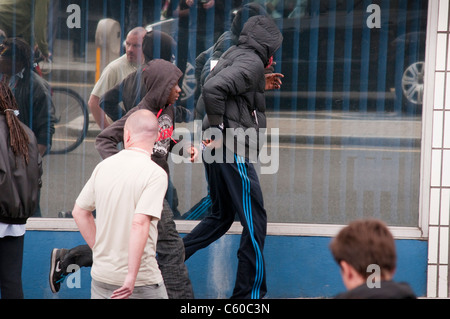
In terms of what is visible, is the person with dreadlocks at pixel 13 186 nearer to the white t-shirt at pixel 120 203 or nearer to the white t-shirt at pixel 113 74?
the white t-shirt at pixel 120 203

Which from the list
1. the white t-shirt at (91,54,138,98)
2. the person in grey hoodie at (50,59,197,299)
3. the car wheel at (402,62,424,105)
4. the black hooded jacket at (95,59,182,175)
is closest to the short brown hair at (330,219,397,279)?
the person in grey hoodie at (50,59,197,299)

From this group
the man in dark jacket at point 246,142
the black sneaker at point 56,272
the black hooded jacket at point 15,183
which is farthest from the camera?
the black sneaker at point 56,272

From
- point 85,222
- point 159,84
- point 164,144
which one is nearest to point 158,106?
point 159,84

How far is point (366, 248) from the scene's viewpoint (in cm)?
281

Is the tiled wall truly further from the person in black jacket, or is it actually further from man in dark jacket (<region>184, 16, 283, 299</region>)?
the person in black jacket

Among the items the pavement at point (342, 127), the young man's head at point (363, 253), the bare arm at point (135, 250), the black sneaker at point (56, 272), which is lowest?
the black sneaker at point (56, 272)

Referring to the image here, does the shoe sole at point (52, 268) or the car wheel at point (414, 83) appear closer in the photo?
the shoe sole at point (52, 268)

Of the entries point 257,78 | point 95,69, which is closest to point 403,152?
point 257,78

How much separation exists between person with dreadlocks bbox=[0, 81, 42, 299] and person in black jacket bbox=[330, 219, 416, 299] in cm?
228

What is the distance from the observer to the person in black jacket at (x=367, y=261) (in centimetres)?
277

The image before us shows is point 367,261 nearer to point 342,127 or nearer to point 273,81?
point 273,81

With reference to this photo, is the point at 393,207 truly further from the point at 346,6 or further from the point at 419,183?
the point at 346,6

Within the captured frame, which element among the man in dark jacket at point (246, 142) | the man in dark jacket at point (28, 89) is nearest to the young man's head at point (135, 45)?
the man in dark jacket at point (28, 89)

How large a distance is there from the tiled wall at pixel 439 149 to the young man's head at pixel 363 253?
3.00 metres
